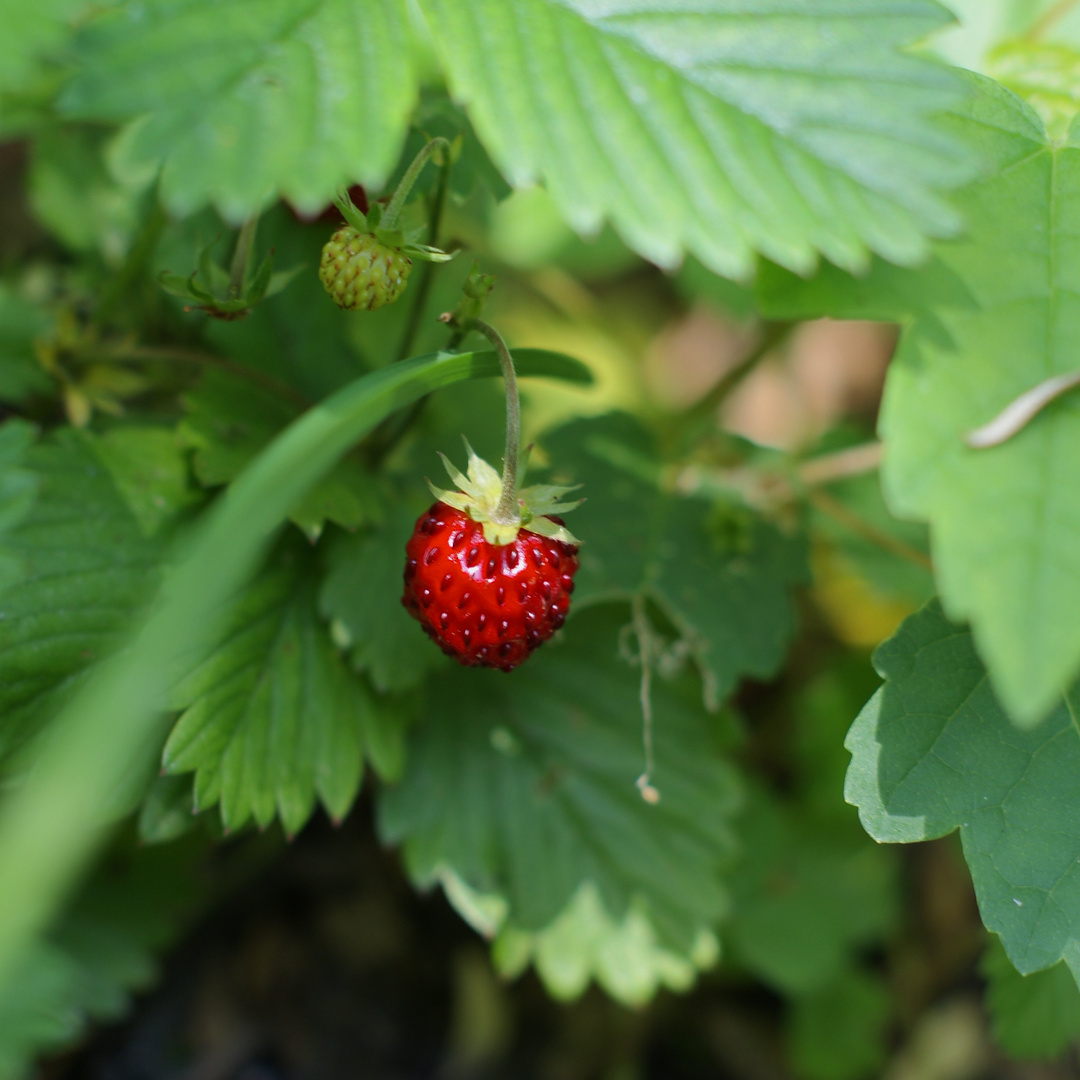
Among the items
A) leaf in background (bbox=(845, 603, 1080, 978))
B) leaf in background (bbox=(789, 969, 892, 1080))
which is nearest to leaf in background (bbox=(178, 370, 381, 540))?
leaf in background (bbox=(845, 603, 1080, 978))

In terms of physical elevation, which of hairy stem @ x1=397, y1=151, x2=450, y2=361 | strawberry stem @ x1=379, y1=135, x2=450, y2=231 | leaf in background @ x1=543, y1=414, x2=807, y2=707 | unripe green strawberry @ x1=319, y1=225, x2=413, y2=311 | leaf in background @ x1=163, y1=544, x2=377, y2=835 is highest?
strawberry stem @ x1=379, y1=135, x2=450, y2=231

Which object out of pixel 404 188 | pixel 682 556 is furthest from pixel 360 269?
pixel 682 556

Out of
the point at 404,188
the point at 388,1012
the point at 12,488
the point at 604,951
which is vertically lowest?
the point at 388,1012

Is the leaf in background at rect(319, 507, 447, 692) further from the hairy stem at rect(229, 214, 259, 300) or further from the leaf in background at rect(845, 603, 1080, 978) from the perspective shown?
the leaf in background at rect(845, 603, 1080, 978)

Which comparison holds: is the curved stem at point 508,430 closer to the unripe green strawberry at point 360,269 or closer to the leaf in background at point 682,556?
the unripe green strawberry at point 360,269

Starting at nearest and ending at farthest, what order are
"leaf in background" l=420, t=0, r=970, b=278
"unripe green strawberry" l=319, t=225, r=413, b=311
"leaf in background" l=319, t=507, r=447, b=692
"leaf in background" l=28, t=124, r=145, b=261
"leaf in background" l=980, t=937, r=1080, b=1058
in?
"leaf in background" l=420, t=0, r=970, b=278
"unripe green strawberry" l=319, t=225, r=413, b=311
"leaf in background" l=319, t=507, r=447, b=692
"leaf in background" l=980, t=937, r=1080, b=1058
"leaf in background" l=28, t=124, r=145, b=261

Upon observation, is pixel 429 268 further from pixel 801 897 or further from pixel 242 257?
pixel 801 897
